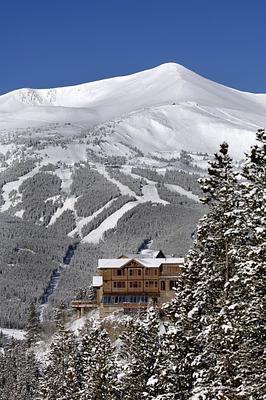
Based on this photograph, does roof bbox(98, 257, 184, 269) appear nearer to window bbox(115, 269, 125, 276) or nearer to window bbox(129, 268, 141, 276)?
window bbox(115, 269, 125, 276)

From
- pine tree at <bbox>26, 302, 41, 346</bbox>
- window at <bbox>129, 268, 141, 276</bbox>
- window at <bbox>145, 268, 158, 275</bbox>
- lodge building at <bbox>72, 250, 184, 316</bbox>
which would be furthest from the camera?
pine tree at <bbox>26, 302, 41, 346</bbox>

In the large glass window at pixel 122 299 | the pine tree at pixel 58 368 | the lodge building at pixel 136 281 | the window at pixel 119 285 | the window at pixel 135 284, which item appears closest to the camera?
the pine tree at pixel 58 368

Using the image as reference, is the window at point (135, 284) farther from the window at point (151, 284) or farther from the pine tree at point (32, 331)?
the pine tree at point (32, 331)

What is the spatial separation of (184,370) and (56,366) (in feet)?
169

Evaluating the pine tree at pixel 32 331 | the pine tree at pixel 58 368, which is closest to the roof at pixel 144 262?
the pine tree at pixel 32 331

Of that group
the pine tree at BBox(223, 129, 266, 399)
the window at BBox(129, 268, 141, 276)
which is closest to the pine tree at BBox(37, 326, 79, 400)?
the window at BBox(129, 268, 141, 276)

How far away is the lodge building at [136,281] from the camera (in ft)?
390

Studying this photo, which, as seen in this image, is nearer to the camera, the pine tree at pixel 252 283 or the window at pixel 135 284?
the pine tree at pixel 252 283

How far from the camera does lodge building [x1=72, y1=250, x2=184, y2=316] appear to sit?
119m

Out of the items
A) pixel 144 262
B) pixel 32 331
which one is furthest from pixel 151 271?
pixel 32 331

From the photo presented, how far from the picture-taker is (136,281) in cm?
12062

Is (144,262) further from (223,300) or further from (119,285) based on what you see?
(223,300)

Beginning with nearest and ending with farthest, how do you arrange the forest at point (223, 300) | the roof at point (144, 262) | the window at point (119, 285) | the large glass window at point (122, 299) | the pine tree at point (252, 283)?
1. the pine tree at point (252, 283)
2. the forest at point (223, 300)
3. the large glass window at point (122, 299)
4. the window at point (119, 285)
5. the roof at point (144, 262)

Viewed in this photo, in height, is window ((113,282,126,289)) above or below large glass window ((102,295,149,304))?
above
